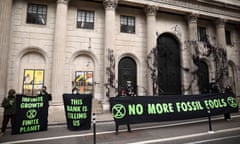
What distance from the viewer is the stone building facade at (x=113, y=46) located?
44.8ft

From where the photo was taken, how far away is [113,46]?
49.1ft

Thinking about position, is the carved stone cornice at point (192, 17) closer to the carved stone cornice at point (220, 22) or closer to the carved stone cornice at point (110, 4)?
the carved stone cornice at point (220, 22)

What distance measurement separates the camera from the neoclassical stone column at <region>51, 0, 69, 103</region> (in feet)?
42.8

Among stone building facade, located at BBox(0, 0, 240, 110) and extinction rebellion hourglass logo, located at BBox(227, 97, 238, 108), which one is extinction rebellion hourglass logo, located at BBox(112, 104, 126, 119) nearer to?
stone building facade, located at BBox(0, 0, 240, 110)

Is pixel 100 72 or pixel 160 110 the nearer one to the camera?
pixel 160 110

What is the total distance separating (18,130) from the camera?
7.15 m

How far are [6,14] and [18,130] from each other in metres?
10.1

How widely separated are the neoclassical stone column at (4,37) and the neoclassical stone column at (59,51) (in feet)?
11.4

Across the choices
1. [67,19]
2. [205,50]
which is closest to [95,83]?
[67,19]

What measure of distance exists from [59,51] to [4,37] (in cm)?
414

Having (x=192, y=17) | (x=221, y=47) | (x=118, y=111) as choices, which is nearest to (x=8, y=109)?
(x=118, y=111)

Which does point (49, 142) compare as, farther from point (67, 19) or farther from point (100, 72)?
point (67, 19)

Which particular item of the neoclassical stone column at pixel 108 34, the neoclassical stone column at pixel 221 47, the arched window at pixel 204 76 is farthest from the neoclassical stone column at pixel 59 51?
the neoclassical stone column at pixel 221 47

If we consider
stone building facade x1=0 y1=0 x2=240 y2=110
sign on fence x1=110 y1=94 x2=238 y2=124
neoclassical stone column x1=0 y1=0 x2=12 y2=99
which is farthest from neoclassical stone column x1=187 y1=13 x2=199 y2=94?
neoclassical stone column x1=0 y1=0 x2=12 y2=99
